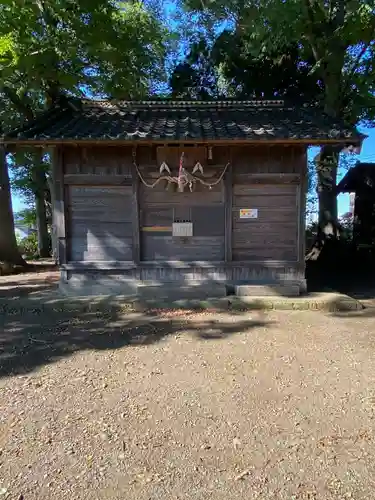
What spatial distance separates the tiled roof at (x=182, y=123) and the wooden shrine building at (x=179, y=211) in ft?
0.29

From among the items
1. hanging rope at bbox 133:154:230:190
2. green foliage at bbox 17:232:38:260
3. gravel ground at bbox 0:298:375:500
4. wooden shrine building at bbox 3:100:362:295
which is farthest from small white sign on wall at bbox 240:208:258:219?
green foliage at bbox 17:232:38:260

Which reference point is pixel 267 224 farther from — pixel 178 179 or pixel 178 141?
pixel 178 141

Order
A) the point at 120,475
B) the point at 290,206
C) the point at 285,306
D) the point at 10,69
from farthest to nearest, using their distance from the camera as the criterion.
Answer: the point at 10,69 < the point at 290,206 < the point at 285,306 < the point at 120,475

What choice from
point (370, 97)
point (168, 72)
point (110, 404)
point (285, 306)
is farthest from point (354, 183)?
point (110, 404)

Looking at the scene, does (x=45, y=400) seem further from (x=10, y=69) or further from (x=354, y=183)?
(x=354, y=183)

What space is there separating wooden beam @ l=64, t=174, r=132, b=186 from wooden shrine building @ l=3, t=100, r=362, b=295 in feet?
0.06

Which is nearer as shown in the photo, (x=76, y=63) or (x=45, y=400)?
(x=45, y=400)

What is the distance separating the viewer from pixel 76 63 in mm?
9570

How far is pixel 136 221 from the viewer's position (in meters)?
7.01

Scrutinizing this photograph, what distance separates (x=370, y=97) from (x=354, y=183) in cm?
384

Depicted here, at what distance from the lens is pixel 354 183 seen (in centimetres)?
1572

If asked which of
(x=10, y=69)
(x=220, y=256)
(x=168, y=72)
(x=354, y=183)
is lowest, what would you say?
(x=220, y=256)

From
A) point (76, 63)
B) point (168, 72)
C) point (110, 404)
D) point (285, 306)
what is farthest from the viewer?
point (168, 72)

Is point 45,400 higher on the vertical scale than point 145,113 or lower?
lower
